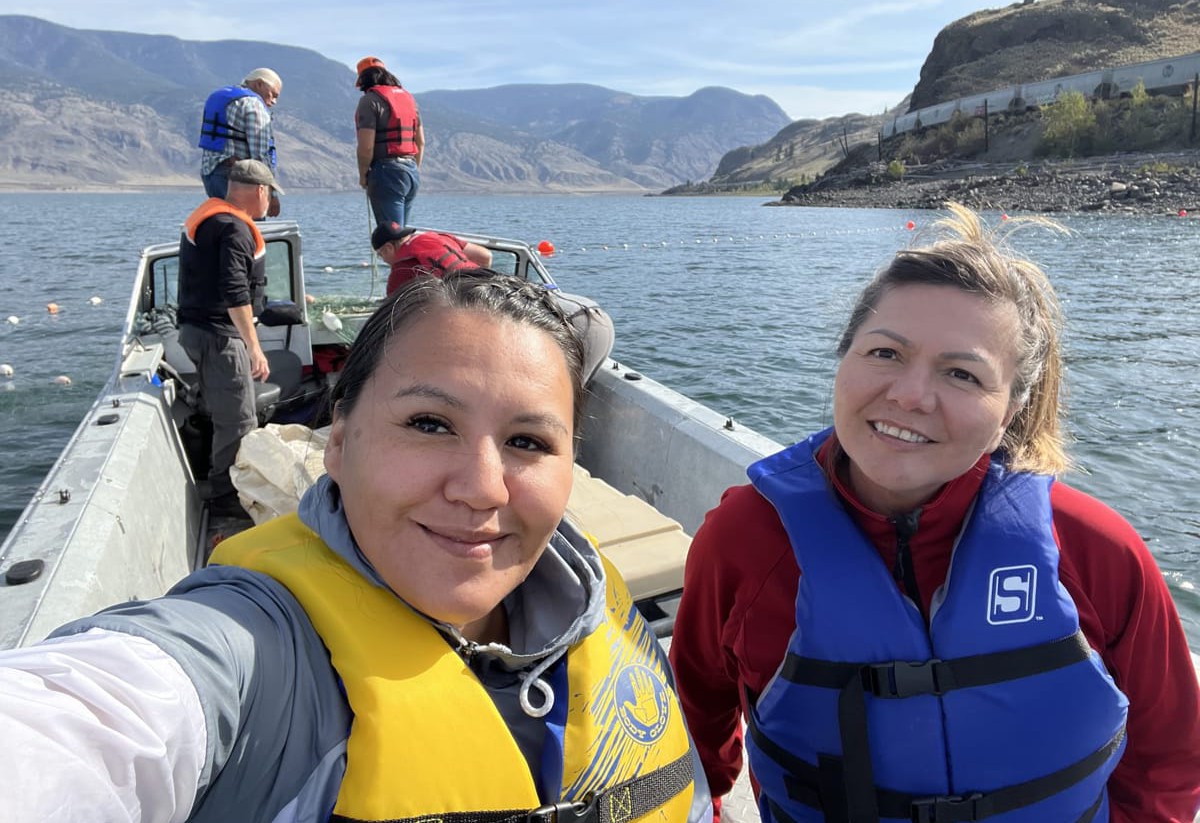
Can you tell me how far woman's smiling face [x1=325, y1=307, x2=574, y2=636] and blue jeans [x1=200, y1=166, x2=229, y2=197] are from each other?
478cm

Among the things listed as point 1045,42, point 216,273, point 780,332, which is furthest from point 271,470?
point 1045,42

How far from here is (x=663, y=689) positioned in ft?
5.04

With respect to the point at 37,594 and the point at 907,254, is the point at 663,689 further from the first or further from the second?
the point at 37,594

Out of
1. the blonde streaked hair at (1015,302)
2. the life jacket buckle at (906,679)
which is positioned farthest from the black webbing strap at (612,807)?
the blonde streaked hair at (1015,302)

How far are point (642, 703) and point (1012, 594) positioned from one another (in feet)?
2.46

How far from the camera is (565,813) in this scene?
1228 mm

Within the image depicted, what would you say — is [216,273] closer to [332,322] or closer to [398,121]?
[332,322]

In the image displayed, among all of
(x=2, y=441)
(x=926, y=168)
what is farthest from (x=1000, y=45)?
(x=2, y=441)

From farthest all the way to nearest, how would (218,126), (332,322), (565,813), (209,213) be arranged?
(332,322) < (218,126) < (209,213) < (565,813)

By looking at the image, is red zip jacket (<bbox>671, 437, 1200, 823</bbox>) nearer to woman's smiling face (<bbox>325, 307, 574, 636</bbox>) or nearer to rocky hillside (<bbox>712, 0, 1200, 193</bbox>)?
woman's smiling face (<bbox>325, 307, 574, 636</bbox>)

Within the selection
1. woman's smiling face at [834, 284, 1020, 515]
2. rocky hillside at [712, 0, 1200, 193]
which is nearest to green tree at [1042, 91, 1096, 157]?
rocky hillside at [712, 0, 1200, 193]

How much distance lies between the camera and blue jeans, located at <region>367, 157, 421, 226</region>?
5871 mm

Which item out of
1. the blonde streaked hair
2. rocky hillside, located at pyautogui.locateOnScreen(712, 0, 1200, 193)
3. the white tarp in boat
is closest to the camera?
the blonde streaked hair

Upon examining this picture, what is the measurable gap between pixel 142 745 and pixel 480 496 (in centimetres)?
48
